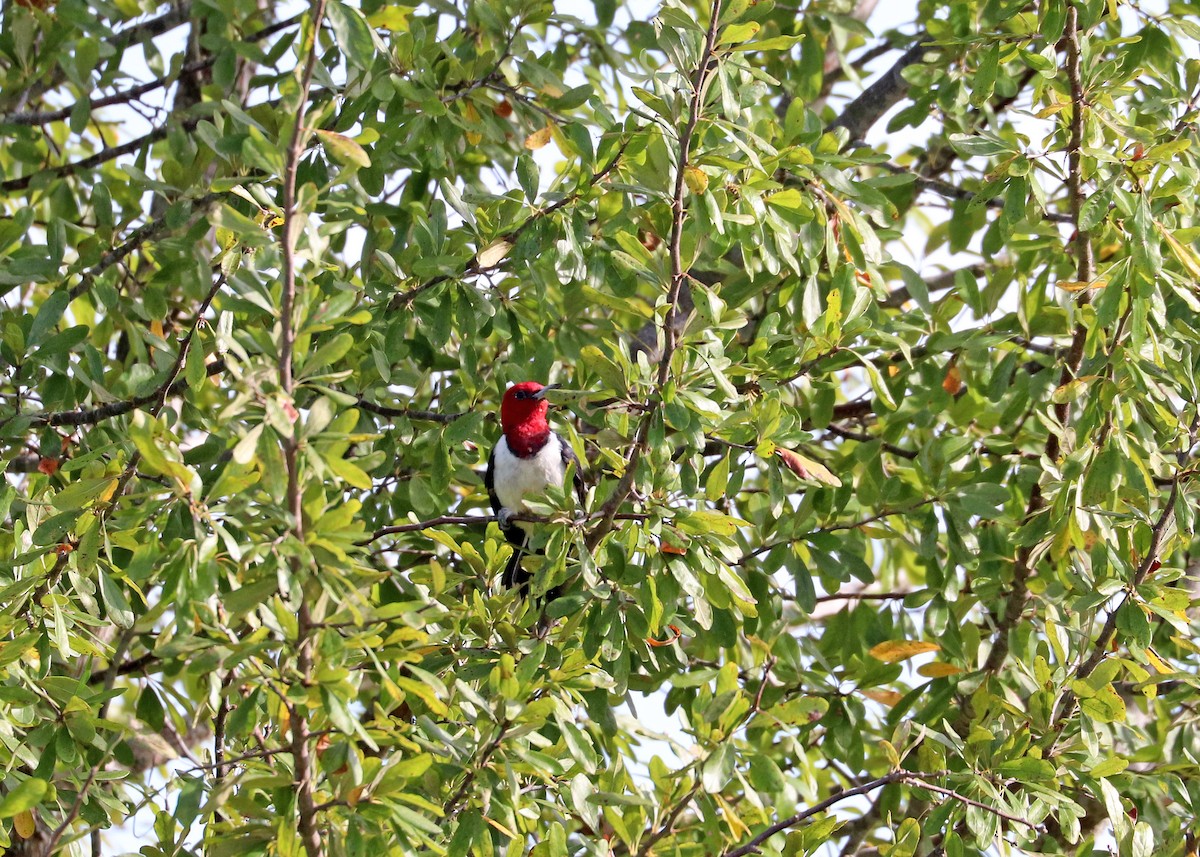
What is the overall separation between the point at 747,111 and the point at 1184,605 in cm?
190

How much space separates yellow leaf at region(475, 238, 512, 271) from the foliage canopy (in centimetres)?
4

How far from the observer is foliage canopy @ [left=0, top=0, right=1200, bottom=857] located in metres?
2.93

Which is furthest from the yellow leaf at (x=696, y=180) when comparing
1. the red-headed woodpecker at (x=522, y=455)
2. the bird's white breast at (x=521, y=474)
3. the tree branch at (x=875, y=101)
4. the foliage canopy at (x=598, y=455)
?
the tree branch at (x=875, y=101)

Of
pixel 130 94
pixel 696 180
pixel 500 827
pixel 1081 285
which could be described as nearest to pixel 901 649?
pixel 1081 285

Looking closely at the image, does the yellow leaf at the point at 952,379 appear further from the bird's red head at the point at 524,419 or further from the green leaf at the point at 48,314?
the green leaf at the point at 48,314

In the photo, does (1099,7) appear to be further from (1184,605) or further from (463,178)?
(463,178)

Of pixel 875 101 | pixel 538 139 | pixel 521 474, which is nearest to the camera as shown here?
pixel 538 139

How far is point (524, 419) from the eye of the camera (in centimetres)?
594

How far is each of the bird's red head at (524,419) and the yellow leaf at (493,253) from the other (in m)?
1.55

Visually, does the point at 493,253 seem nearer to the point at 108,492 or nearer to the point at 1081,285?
the point at 108,492

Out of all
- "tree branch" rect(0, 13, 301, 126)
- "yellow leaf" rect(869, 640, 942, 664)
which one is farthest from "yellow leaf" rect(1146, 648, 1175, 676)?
"tree branch" rect(0, 13, 301, 126)

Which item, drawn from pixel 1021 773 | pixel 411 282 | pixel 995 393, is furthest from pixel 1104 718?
pixel 411 282

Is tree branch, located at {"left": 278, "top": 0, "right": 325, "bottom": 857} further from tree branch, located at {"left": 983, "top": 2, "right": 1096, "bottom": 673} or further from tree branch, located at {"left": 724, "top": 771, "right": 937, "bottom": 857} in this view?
tree branch, located at {"left": 983, "top": 2, "right": 1096, "bottom": 673}

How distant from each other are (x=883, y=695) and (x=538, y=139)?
2401 mm
